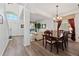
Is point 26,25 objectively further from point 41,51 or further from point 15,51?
point 41,51

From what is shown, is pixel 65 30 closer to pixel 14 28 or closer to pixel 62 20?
pixel 62 20

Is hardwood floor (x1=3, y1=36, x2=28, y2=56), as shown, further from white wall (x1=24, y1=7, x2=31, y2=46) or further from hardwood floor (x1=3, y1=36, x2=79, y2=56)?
white wall (x1=24, y1=7, x2=31, y2=46)

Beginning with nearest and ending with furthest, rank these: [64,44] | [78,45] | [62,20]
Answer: [78,45] < [64,44] < [62,20]

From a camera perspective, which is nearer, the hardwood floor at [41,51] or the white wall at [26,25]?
the hardwood floor at [41,51]

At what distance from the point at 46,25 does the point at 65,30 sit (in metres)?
1.93

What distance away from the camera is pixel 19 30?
420 inches

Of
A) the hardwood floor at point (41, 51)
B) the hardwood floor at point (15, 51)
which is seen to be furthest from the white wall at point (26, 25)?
the hardwood floor at point (41, 51)

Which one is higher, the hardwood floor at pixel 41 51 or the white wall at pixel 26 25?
the white wall at pixel 26 25

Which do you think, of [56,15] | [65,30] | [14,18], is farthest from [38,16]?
[14,18]

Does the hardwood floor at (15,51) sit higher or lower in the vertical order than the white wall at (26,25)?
lower

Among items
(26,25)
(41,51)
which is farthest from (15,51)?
(26,25)

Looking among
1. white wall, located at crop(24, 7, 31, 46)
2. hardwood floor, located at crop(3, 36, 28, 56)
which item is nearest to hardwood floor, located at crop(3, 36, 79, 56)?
hardwood floor, located at crop(3, 36, 28, 56)

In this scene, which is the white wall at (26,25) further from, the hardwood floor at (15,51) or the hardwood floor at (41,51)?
the hardwood floor at (41,51)

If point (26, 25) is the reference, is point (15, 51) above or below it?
below
